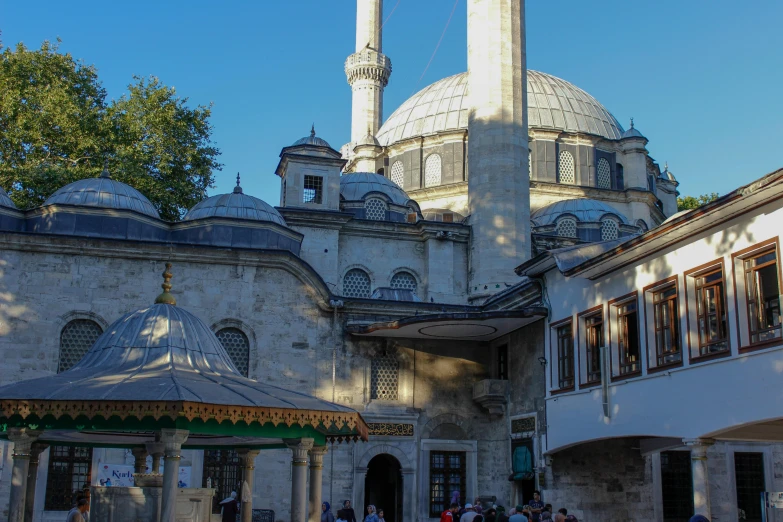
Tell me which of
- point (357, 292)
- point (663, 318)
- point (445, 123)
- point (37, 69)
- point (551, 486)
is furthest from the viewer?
point (445, 123)

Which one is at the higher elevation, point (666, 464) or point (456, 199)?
point (456, 199)

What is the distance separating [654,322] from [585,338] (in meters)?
2.13

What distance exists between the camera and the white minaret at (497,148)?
25.5 metres

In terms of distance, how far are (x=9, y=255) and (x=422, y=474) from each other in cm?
971

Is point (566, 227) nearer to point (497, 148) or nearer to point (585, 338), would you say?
point (497, 148)

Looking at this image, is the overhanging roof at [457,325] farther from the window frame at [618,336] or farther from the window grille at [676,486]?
the window grille at [676,486]

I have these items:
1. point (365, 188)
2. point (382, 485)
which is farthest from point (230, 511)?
point (365, 188)

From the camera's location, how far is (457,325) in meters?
18.3

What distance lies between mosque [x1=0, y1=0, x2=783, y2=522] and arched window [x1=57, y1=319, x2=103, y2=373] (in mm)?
29

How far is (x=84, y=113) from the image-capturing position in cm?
2789

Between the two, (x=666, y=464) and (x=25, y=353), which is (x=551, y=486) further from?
(x=25, y=353)

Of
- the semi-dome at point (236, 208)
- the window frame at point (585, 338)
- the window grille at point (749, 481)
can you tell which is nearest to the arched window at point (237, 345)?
the semi-dome at point (236, 208)

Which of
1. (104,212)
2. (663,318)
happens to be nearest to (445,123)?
(104,212)

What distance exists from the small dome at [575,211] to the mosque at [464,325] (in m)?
1.86
